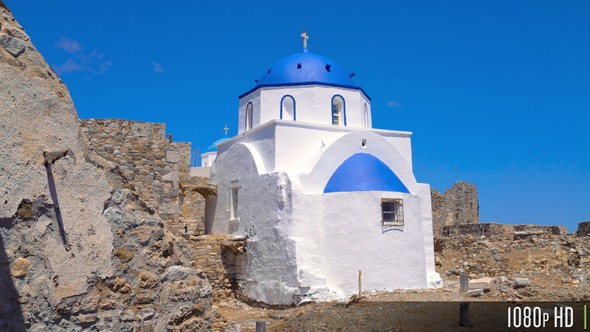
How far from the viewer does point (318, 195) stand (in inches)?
502

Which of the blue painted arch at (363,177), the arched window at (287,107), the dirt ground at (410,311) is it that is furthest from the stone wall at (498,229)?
the arched window at (287,107)

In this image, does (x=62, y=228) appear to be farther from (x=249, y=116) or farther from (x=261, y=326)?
(x=249, y=116)

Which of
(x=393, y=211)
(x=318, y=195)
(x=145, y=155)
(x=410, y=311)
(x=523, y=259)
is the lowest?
(x=410, y=311)

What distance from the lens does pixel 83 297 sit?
316 cm

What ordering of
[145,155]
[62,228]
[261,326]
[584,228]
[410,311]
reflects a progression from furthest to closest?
1. [584,228]
2. [410,311]
3. [145,155]
4. [261,326]
5. [62,228]

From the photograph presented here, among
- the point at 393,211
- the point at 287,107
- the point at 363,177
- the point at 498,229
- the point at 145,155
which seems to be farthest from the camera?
the point at 498,229

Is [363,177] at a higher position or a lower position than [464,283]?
higher

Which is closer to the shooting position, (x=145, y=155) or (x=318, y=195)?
(x=145, y=155)

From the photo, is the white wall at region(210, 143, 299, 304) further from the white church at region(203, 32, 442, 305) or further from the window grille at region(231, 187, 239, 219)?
the window grille at region(231, 187, 239, 219)

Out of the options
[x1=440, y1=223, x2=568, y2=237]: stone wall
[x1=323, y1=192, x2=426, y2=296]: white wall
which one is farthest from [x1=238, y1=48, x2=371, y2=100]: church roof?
[x1=440, y1=223, x2=568, y2=237]: stone wall

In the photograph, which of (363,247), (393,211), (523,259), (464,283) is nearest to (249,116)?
(393,211)

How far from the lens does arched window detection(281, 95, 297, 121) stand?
1493 cm

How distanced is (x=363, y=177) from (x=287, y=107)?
3378 mm

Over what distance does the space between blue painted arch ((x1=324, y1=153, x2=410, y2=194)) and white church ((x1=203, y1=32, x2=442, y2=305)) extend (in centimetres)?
3
